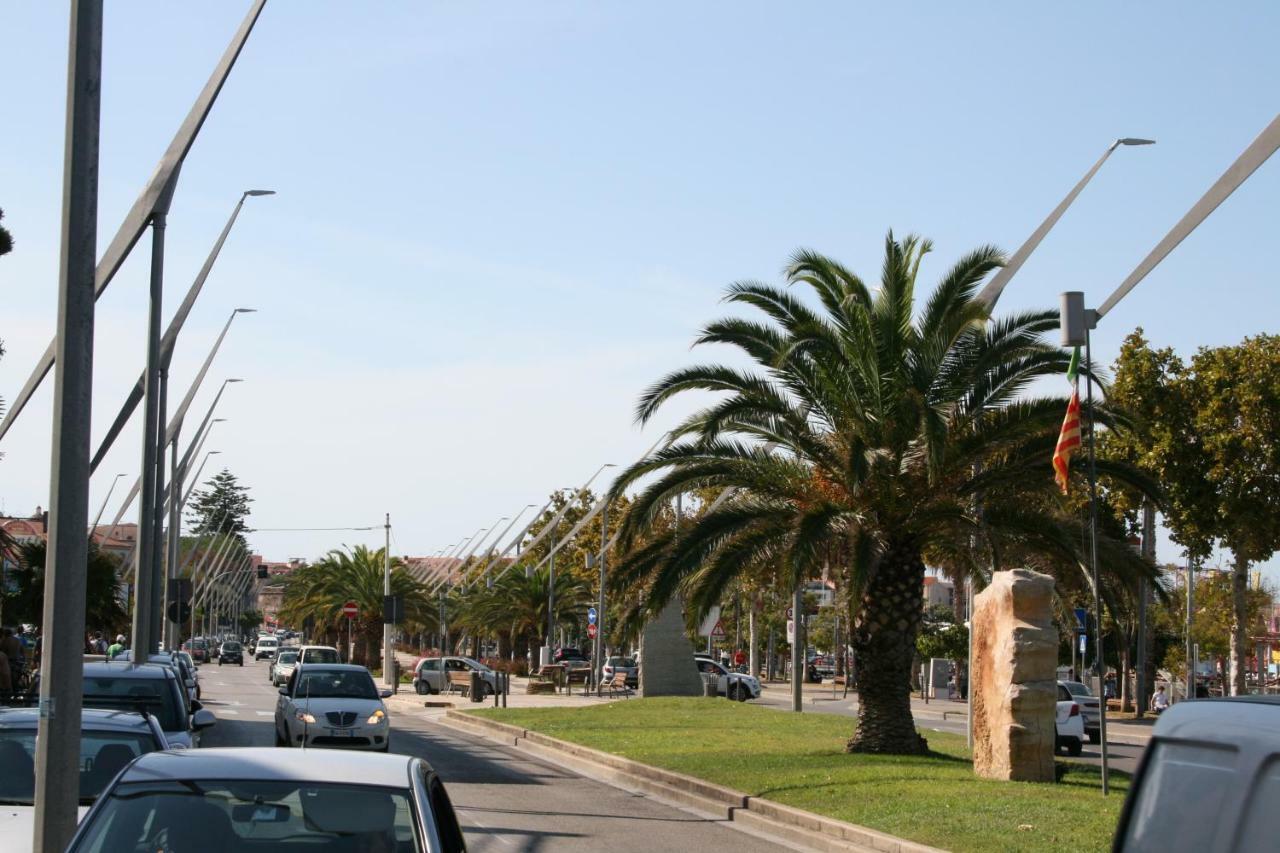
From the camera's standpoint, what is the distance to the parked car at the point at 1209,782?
14.8 feet

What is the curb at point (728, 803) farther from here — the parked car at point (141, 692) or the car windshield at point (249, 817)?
the car windshield at point (249, 817)

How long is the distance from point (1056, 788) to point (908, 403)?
600 centimetres

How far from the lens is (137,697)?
52.2ft

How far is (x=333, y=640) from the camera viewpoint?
101 meters

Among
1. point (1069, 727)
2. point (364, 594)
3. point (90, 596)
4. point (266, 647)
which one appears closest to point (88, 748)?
point (1069, 727)

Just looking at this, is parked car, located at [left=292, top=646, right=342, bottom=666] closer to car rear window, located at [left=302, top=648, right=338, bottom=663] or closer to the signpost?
car rear window, located at [left=302, top=648, right=338, bottom=663]

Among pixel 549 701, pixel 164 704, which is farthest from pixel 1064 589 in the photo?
pixel 549 701

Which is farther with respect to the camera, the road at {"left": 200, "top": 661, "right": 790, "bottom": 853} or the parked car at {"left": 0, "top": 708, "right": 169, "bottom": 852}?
the road at {"left": 200, "top": 661, "right": 790, "bottom": 853}

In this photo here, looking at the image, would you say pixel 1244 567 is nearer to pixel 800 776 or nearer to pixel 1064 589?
pixel 1064 589

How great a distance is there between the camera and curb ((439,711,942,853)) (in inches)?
597

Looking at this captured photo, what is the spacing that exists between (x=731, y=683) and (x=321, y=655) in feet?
46.3

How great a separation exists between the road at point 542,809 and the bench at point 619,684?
84.3 feet

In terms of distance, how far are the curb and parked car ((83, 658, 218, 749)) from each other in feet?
21.1

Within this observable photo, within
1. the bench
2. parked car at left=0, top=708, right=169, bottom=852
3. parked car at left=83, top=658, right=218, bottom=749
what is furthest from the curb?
the bench
